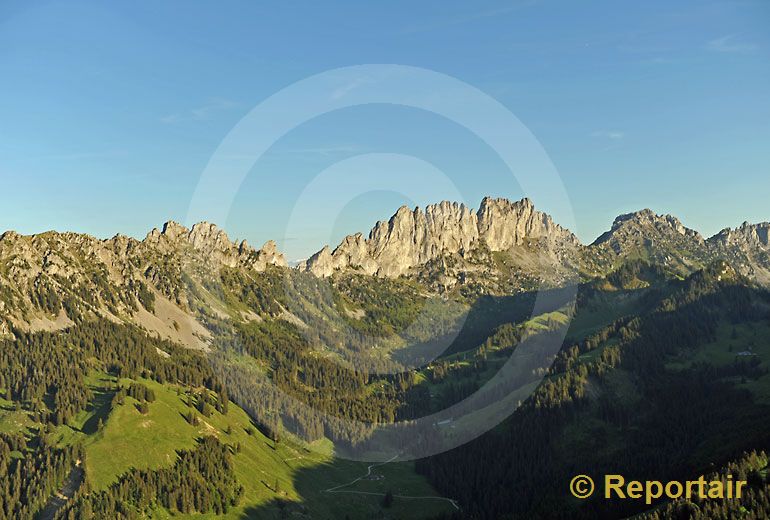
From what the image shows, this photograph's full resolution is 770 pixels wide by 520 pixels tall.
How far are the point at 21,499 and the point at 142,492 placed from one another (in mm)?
33705

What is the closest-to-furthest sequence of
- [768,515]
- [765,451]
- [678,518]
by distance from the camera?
[768,515] < [678,518] < [765,451]

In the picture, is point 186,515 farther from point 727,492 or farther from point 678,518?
point 727,492

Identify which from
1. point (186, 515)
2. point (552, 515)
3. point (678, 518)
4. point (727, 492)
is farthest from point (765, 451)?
point (186, 515)

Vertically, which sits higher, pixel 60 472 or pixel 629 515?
pixel 60 472

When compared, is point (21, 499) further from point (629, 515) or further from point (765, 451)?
point (765, 451)

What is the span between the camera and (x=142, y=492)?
196 metres

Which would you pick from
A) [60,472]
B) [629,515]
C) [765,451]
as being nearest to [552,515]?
[629,515]

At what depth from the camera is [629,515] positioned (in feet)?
614

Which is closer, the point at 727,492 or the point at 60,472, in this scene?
the point at 727,492

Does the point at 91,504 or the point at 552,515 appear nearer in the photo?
the point at 91,504

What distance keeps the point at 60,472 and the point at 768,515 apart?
7743 inches

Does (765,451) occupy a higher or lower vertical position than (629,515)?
higher

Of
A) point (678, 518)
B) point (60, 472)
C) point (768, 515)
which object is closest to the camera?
point (768, 515)

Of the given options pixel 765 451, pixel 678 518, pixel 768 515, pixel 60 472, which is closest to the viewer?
pixel 768 515
